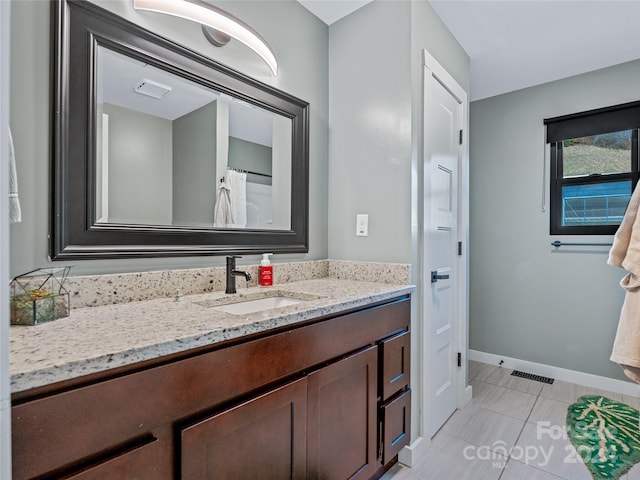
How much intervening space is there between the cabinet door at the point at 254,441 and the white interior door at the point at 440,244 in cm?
97

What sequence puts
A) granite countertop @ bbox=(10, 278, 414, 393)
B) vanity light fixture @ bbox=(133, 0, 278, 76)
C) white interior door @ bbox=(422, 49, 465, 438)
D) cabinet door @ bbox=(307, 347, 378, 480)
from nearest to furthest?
granite countertop @ bbox=(10, 278, 414, 393) < cabinet door @ bbox=(307, 347, 378, 480) < vanity light fixture @ bbox=(133, 0, 278, 76) < white interior door @ bbox=(422, 49, 465, 438)

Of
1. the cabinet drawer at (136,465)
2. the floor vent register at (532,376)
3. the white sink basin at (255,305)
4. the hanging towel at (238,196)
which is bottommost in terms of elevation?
the floor vent register at (532,376)

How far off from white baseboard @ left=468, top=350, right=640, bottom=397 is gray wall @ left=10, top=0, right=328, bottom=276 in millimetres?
2020

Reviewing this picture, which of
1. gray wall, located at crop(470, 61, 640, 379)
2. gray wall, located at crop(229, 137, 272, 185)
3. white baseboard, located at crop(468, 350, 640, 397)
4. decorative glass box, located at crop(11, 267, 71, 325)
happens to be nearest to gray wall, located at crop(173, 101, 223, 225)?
gray wall, located at crop(229, 137, 272, 185)

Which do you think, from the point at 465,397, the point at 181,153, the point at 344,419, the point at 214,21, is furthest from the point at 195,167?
the point at 465,397

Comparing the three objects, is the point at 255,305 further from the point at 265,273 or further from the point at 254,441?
the point at 254,441

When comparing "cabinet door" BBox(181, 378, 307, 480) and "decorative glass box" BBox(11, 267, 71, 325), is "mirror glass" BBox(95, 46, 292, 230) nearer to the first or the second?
"decorative glass box" BBox(11, 267, 71, 325)

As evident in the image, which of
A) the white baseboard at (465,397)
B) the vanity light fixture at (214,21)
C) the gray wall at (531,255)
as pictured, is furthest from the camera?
the gray wall at (531,255)

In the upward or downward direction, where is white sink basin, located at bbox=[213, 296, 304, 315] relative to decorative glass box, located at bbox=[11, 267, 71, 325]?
downward

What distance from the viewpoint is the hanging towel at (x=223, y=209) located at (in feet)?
4.90

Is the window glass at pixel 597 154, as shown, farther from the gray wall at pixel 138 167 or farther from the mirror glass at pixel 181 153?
the gray wall at pixel 138 167

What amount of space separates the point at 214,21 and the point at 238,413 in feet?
4.81

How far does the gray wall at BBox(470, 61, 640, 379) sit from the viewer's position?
2.49 meters

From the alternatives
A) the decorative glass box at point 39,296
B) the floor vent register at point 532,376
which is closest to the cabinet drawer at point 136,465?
the decorative glass box at point 39,296
